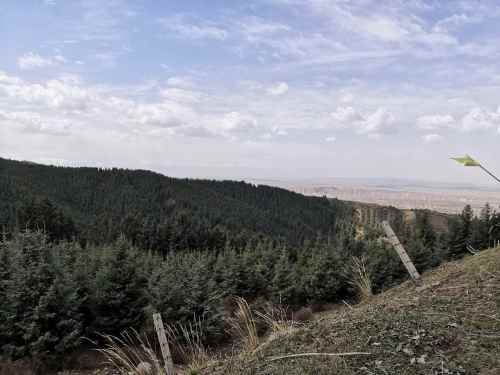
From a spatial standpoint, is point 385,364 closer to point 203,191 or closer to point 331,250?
point 331,250

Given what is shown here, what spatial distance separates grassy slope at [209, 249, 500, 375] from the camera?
8.61ft

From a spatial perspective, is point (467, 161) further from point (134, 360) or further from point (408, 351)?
point (134, 360)

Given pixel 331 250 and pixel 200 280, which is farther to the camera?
pixel 331 250

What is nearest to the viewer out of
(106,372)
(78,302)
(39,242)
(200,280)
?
(106,372)

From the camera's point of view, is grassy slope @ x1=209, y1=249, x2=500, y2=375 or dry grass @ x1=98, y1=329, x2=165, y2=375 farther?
dry grass @ x1=98, y1=329, x2=165, y2=375

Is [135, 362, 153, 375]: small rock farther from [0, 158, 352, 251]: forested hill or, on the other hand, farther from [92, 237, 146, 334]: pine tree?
[0, 158, 352, 251]: forested hill

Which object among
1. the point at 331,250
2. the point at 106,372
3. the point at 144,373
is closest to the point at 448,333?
the point at 144,373

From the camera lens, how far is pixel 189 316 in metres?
14.5

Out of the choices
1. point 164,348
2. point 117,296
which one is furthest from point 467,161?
point 117,296

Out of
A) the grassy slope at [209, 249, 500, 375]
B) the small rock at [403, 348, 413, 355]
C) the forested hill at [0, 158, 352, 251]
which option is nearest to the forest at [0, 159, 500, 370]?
the grassy slope at [209, 249, 500, 375]

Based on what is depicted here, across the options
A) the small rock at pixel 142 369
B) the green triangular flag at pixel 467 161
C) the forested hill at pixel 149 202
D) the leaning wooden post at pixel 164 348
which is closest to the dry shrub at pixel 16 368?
the small rock at pixel 142 369

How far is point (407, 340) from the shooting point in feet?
9.39

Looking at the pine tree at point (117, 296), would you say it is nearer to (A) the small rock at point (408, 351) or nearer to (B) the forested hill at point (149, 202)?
(A) the small rock at point (408, 351)

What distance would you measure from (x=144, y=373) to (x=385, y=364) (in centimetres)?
230
